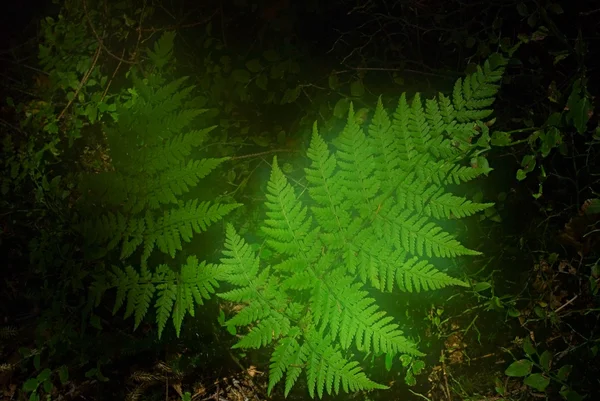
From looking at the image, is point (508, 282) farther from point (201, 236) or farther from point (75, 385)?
point (75, 385)

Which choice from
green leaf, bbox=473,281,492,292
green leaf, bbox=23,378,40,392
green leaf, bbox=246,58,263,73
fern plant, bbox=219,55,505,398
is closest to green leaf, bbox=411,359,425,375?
fern plant, bbox=219,55,505,398

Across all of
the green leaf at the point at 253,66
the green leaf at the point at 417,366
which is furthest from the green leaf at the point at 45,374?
the green leaf at the point at 253,66

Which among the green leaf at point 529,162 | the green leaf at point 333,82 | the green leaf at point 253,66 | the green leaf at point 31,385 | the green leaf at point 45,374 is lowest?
the green leaf at point 31,385

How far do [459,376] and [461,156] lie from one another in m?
1.36

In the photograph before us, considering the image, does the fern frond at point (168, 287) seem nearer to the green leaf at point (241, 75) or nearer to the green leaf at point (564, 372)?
the green leaf at point (241, 75)

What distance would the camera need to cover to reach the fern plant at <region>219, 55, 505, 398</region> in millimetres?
2018

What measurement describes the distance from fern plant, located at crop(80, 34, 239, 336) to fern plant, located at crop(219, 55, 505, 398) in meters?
0.23

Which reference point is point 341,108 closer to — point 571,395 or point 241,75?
point 241,75

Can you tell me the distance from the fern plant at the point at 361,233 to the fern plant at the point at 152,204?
0.75 feet

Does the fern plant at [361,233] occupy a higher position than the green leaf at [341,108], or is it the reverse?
the green leaf at [341,108]

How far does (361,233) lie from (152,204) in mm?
1117

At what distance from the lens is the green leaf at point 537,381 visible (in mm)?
2100

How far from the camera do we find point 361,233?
215 cm

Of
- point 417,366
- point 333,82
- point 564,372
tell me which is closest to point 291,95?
point 333,82
